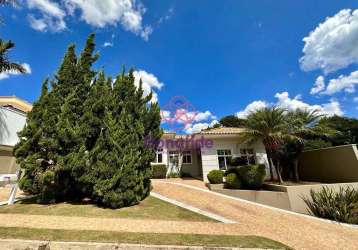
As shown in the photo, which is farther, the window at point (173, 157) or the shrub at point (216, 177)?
the window at point (173, 157)

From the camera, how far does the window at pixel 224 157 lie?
15.7 metres

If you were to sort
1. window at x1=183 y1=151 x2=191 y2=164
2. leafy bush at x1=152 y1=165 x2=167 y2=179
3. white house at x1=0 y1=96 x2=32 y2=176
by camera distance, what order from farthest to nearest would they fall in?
window at x1=183 y1=151 x2=191 y2=164 → leafy bush at x1=152 y1=165 x2=167 y2=179 → white house at x1=0 y1=96 x2=32 y2=176

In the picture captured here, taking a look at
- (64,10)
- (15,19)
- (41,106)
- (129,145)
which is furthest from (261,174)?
(15,19)

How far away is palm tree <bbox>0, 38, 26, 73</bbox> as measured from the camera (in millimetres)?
12965

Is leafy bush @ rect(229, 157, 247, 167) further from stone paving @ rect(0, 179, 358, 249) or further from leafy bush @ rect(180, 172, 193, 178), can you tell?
stone paving @ rect(0, 179, 358, 249)

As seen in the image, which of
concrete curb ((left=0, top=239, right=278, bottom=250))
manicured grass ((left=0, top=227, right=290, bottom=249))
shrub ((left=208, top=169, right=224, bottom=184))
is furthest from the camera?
shrub ((left=208, top=169, right=224, bottom=184))

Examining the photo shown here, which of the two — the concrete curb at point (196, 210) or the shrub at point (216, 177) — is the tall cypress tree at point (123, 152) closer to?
the concrete curb at point (196, 210)

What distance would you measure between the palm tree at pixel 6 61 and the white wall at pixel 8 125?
5124 mm

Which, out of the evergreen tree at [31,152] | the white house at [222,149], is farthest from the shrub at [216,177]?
the evergreen tree at [31,152]

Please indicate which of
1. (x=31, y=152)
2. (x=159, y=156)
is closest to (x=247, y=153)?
(x=159, y=156)

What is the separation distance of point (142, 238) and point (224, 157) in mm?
12283

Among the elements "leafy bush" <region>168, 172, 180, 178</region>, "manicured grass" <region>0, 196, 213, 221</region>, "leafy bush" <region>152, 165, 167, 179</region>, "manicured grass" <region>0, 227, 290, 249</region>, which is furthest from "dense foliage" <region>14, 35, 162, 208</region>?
"leafy bush" <region>168, 172, 180, 178</region>

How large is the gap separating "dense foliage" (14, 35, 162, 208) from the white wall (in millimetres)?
10247

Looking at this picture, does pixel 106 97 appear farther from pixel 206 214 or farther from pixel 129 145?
pixel 206 214
